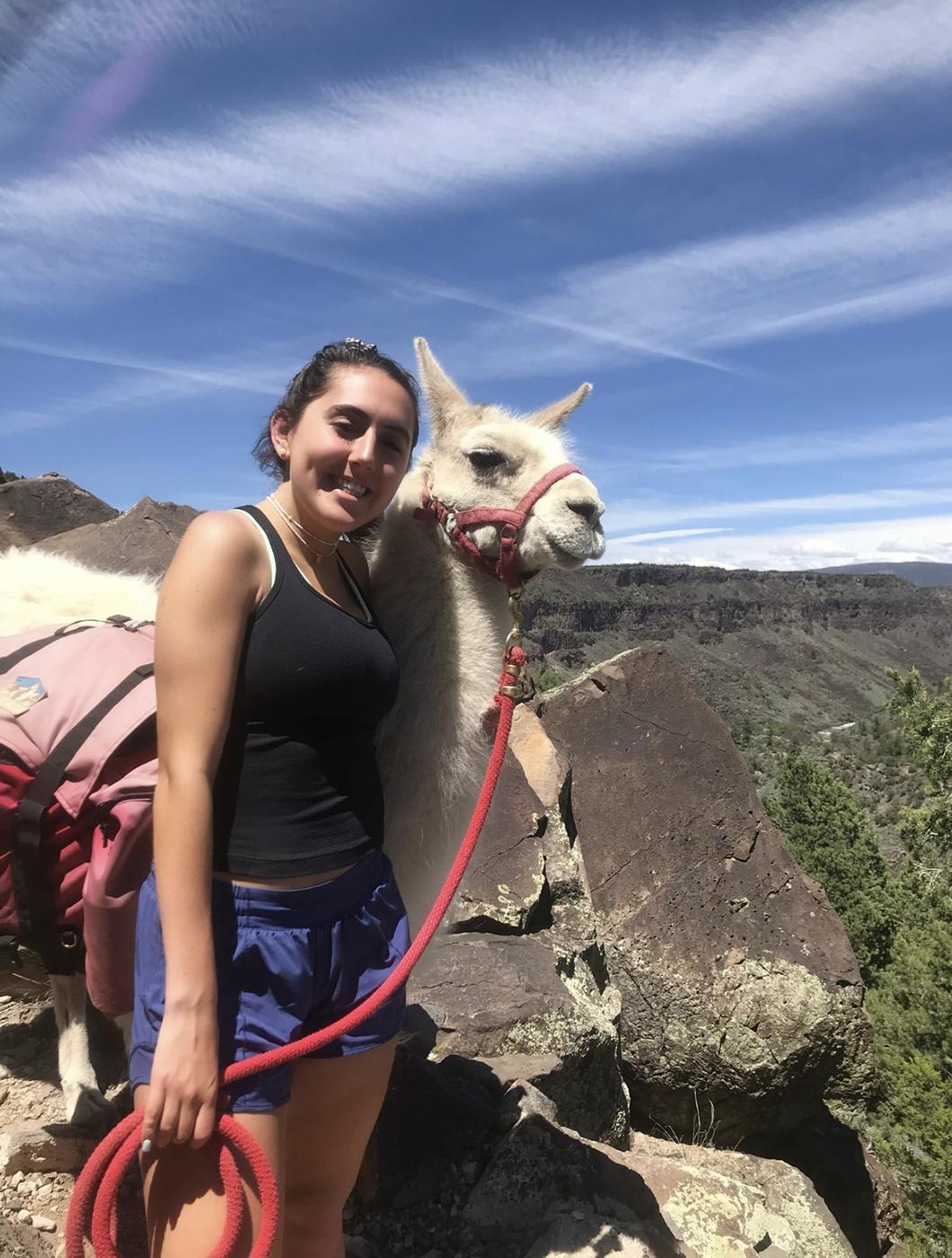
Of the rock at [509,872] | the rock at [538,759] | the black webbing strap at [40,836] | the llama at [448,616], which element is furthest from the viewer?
the rock at [538,759]

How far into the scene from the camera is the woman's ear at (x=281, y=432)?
1954 millimetres

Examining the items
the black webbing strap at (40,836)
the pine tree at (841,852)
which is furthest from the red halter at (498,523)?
the pine tree at (841,852)

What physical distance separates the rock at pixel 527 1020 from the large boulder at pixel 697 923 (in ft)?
6.87

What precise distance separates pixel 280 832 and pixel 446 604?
111 centimetres

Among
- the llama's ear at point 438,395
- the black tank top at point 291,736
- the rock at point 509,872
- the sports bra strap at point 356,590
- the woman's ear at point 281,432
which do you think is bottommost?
the rock at point 509,872

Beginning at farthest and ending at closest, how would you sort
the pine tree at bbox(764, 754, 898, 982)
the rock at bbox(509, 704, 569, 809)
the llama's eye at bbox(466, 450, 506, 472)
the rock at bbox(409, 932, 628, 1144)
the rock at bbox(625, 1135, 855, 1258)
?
the pine tree at bbox(764, 754, 898, 982), the rock at bbox(509, 704, 569, 809), the rock at bbox(409, 932, 628, 1144), the rock at bbox(625, 1135, 855, 1258), the llama's eye at bbox(466, 450, 506, 472)

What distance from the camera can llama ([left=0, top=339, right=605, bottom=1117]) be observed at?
242cm

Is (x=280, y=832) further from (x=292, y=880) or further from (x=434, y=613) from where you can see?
(x=434, y=613)

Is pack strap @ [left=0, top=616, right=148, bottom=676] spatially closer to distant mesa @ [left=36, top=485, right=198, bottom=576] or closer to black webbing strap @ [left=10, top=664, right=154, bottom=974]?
black webbing strap @ [left=10, top=664, right=154, bottom=974]

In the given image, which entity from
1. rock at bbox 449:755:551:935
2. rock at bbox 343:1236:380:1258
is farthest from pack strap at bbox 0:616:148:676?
rock at bbox 449:755:551:935

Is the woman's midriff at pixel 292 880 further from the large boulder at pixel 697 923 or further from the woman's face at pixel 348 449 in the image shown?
the large boulder at pixel 697 923

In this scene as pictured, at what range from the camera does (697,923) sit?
27.6 ft

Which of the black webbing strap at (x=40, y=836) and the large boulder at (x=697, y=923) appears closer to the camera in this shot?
the black webbing strap at (x=40, y=836)

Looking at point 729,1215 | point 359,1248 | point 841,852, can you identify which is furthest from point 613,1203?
point 841,852
